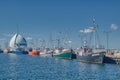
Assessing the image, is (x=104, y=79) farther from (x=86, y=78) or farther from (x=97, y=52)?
(x=97, y=52)

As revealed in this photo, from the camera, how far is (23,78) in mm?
62875

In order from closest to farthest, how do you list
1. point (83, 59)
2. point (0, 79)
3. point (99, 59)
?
point (0, 79), point (99, 59), point (83, 59)

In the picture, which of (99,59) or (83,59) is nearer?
(99,59)

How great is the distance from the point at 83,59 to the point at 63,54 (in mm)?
45166

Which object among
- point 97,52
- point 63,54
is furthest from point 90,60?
point 63,54

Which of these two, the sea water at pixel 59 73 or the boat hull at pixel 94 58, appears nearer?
the sea water at pixel 59 73

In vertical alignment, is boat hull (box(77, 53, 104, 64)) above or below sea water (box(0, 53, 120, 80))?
above

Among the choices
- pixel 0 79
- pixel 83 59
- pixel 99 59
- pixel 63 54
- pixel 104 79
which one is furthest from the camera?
pixel 63 54

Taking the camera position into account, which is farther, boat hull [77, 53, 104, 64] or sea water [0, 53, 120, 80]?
boat hull [77, 53, 104, 64]

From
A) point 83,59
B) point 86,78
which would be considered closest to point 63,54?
point 83,59

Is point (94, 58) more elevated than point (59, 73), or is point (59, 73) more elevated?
point (94, 58)

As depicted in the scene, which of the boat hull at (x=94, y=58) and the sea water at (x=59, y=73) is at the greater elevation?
the boat hull at (x=94, y=58)

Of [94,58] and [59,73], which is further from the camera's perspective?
[94,58]

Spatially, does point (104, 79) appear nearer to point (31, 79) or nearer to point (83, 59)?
point (31, 79)
